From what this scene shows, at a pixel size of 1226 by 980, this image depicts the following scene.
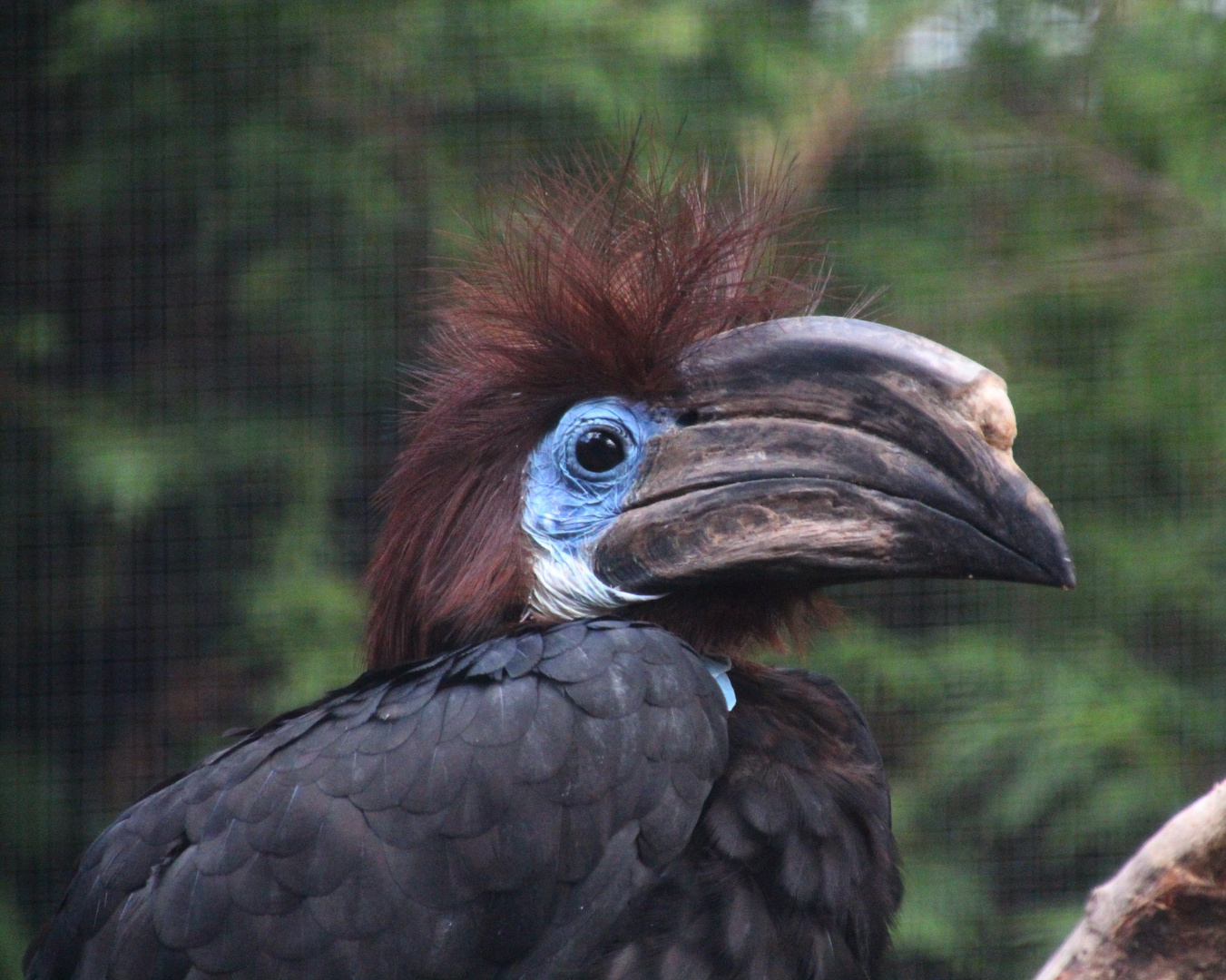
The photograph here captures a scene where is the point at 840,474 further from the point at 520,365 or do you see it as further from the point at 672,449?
the point at 520,365

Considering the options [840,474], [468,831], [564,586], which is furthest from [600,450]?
[468,831]

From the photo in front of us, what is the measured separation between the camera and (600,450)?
1.62m

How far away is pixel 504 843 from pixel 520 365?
0.53 m

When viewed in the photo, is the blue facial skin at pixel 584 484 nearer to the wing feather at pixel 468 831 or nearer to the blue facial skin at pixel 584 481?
the blue facial skin at pixel 584 481

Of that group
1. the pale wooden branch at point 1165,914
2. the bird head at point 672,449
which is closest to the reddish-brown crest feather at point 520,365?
the bird head at point 672,449

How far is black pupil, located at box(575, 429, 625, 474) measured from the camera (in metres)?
1.62

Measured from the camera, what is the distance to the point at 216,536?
2.92 m

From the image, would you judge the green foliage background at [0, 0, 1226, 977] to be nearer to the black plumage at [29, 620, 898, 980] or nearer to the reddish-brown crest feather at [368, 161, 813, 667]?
the reddish-brown crest feather at [368, 161, 813, 667]

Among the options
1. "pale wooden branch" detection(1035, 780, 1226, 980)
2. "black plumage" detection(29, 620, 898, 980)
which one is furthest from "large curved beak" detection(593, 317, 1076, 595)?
"pale wooden branch" detection(1035, 780, 1226, 980)

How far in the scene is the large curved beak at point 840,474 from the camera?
1456 millimetres

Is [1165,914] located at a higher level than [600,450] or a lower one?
lower

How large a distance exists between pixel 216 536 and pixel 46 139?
33.9 inches

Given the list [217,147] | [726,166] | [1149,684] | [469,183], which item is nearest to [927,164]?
[726,166]

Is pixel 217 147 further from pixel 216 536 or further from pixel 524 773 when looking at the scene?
pixel 524 773
